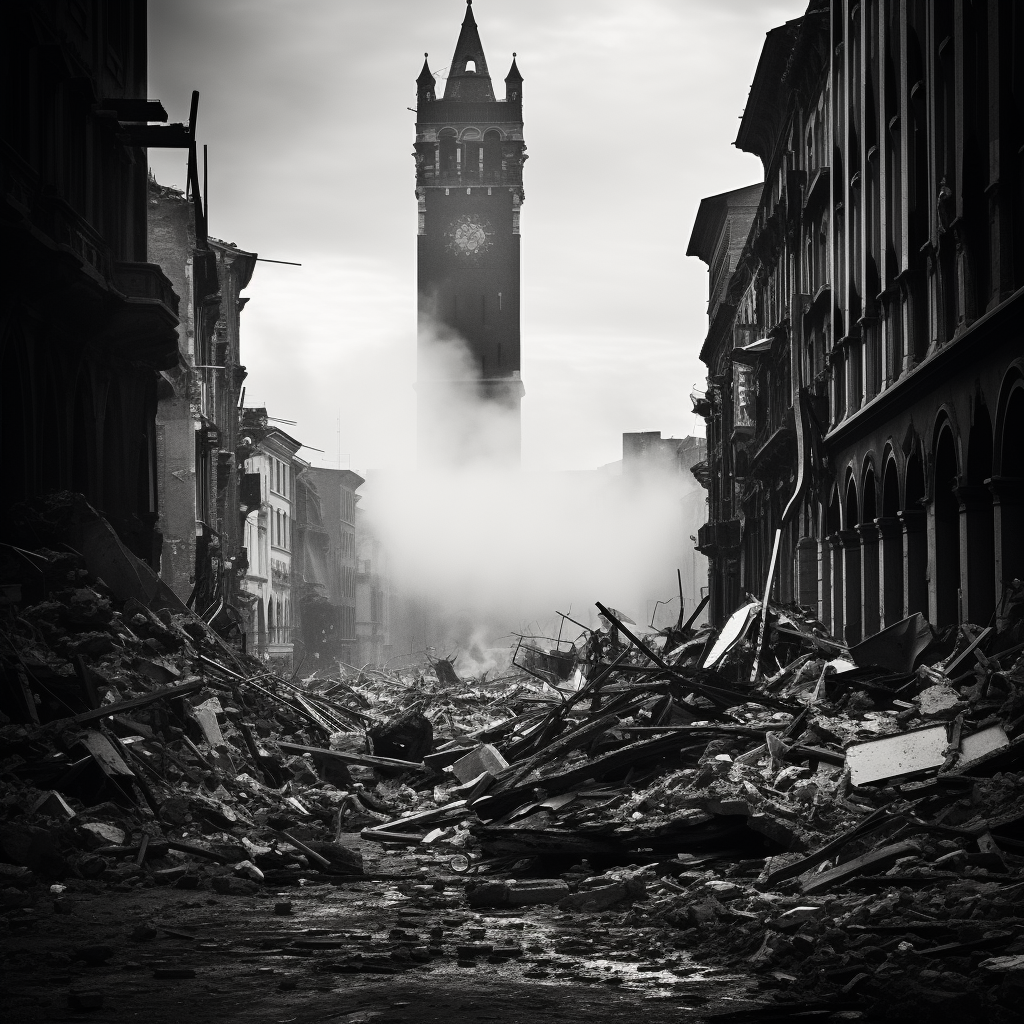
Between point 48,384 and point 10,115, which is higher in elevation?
point 10,115

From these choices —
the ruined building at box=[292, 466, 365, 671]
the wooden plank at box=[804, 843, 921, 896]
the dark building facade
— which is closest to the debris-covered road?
the wooden plank at box=[804, 843, 921, 896]

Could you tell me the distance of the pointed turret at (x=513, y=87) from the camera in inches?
2960

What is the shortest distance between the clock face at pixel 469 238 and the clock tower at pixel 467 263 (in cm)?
5

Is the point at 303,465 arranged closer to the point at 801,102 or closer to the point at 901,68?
the point at 801,102

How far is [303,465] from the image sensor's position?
→ 201 ft

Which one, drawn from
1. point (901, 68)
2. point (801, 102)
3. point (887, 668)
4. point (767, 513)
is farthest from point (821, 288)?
point (887, 668)

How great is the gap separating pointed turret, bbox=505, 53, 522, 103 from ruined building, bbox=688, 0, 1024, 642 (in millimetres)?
39354

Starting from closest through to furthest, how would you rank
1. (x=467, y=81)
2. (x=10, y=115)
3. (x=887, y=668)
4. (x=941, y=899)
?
1. (x=941, y=899)
2. (x=887, y=668)
3. (x=10, y=115)
4. (x=467, y=81)

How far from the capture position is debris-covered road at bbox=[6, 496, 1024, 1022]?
6.94 m

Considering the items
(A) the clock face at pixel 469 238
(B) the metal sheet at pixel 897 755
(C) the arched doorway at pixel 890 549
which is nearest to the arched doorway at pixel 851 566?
(C) the arched doorway at pixel 890 549

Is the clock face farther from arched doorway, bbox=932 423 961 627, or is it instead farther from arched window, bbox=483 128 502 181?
arched doorway, bbox=932 423 961 627

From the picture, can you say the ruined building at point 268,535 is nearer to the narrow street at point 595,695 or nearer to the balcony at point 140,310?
the narrow street at point 595,695

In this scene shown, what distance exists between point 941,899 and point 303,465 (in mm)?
55137

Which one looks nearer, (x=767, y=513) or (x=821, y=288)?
(x=821, y=288)
